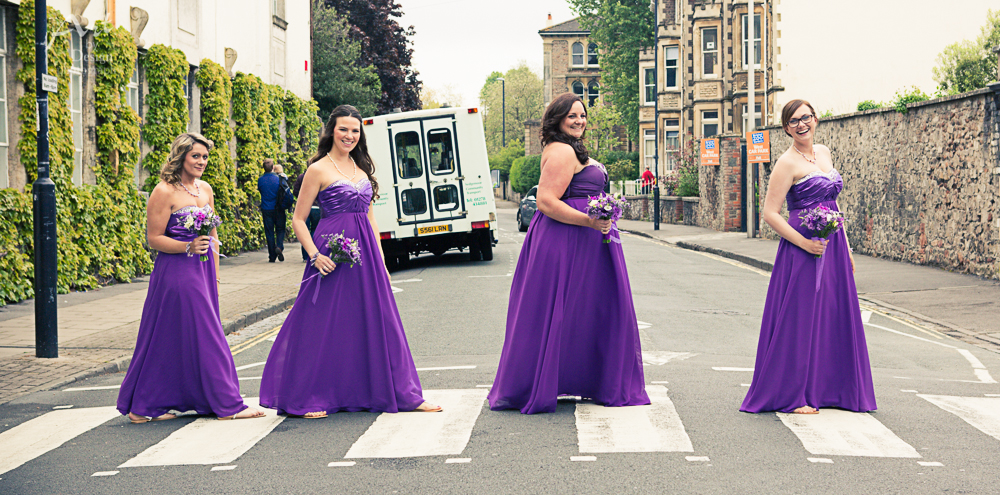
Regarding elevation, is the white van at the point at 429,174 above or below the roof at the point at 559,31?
below

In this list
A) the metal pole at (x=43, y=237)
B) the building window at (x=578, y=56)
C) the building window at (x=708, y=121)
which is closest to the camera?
the metal pole at (x=43, y=237)

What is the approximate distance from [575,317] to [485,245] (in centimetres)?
1365

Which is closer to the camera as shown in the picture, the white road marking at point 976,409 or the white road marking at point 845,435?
the white road marking at point 845,435

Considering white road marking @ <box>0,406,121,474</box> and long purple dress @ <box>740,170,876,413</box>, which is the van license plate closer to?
white road marking @ <box>0,406,121,474</box>

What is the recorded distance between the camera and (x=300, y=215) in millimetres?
6105

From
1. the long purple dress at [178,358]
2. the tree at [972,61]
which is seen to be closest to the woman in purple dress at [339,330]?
the long purple dress at [178,358]

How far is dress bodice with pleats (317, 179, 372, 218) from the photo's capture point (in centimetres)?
617

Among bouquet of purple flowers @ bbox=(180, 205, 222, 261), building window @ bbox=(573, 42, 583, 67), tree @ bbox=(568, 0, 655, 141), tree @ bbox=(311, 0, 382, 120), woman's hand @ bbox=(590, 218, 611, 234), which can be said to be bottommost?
woman's hand @ bbox=(590, 218, 611, 234)

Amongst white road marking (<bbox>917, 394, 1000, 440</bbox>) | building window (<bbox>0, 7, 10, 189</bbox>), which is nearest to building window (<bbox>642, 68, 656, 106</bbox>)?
building window (<bbox>0, 7, 10, 189</bbox>)

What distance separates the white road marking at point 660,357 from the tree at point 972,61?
2357cm

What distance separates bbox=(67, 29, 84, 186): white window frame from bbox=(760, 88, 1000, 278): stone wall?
538 inches

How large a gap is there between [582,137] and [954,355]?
16.1 ft

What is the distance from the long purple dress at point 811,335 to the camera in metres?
5.95

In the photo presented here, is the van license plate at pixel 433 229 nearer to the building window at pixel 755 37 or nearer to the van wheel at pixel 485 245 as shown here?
the van wheel at pixel 485 245
